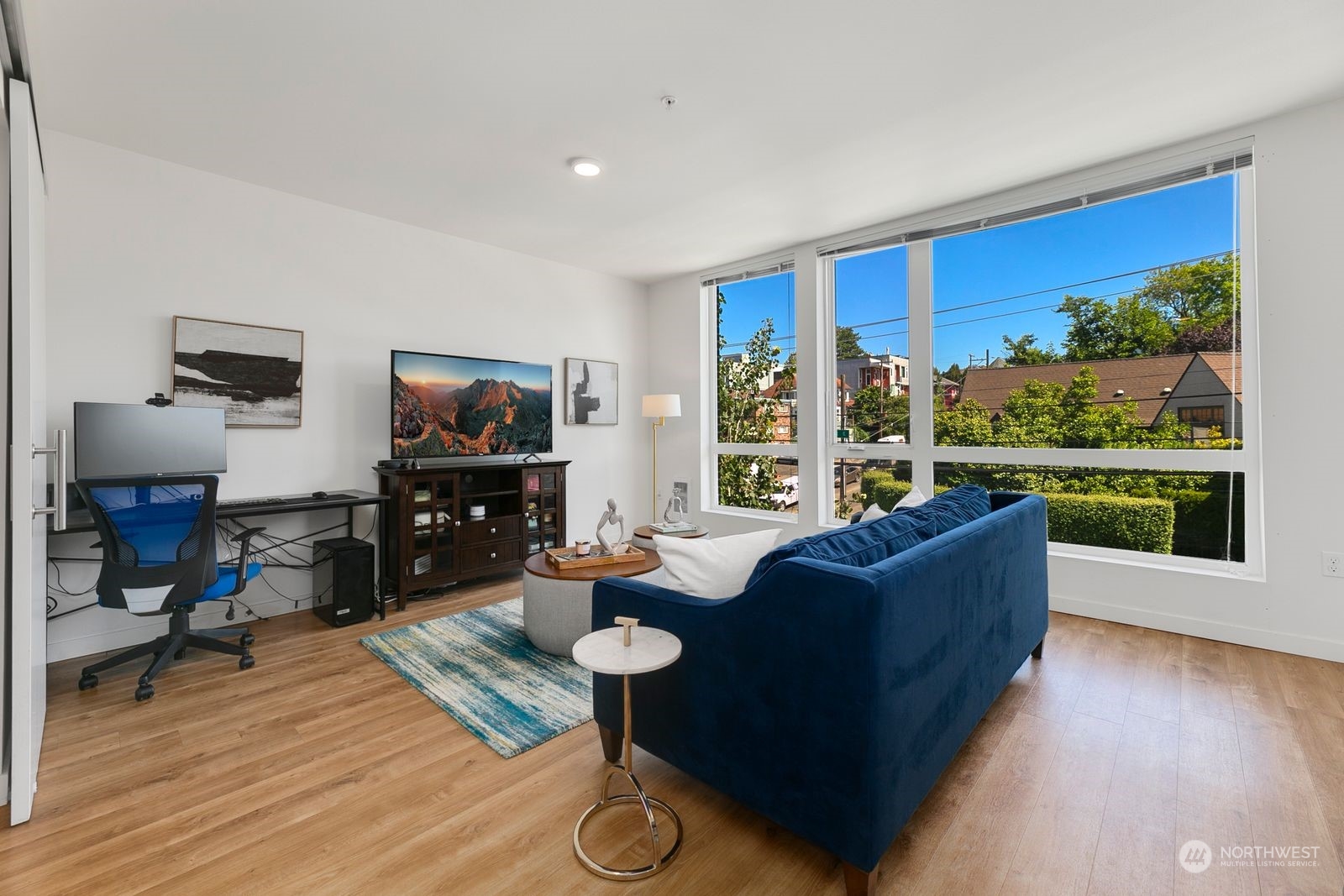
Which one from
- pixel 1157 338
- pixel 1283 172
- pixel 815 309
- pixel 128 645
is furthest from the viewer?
pixel 815 309

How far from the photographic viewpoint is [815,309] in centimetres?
466

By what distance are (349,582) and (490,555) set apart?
0.95 meters

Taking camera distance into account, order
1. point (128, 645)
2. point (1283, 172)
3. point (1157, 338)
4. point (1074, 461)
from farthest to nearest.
Result: point (1074, 461), point (1157, 338), point (128, 645), point (1283, 172)

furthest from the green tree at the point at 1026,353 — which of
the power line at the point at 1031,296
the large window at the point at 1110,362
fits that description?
the power line at the point at 1031,296

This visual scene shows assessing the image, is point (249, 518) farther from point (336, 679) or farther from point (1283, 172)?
point (1283, 172)

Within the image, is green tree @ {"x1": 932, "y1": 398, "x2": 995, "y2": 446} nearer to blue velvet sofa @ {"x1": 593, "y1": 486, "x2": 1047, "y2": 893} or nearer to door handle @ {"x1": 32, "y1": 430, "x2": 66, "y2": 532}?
blue velvet sofa @ {"x1": 593, "y1": 486, "x2": 1047, "y2": 893}

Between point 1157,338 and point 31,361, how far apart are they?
4908 millimetres

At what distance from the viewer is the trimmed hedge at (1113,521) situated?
3371 mm

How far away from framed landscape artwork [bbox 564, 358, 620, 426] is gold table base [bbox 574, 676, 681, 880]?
3683mm

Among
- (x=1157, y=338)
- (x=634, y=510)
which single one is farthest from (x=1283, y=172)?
(x=634, y=510)

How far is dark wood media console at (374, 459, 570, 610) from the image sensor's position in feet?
12.2

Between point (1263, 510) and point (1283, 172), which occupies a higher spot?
point (1283, 172)

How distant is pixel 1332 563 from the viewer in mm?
2764

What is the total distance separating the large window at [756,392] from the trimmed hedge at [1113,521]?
6.19 feet
